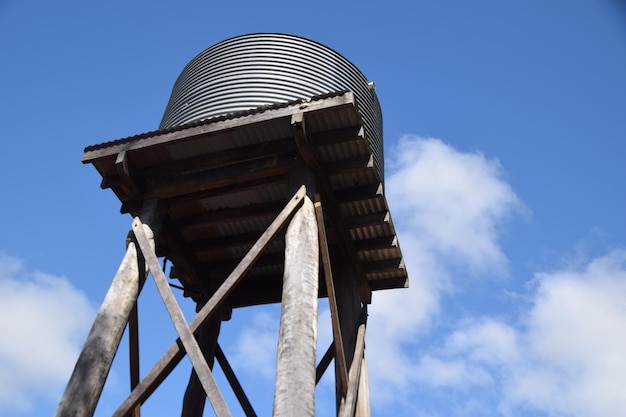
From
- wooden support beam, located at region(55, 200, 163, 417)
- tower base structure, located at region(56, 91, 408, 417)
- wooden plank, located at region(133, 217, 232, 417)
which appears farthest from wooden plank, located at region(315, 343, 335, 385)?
wooden support beam, located at region(55, 200, 163, 417)

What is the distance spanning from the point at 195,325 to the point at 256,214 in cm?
237

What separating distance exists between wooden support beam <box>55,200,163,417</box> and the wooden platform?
1.04 metres

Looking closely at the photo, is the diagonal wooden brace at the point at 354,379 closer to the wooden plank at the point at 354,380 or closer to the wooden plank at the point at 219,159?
the wooden plank at the point at 354,380

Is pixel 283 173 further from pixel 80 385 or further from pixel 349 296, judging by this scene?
pixel 80 385

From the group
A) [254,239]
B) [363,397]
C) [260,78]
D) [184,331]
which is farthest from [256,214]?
[363,397]

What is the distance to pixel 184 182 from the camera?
7.66 m

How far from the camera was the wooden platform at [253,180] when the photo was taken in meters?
7.14

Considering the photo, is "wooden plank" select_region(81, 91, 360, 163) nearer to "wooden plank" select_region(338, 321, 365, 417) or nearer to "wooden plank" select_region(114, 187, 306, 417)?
"wooden plank" select_region(114, 187, 306, 417)

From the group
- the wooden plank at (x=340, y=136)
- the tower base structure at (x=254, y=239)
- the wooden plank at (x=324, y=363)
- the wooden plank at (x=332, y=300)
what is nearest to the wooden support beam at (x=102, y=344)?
the tower base structure at (x=254, y=239)

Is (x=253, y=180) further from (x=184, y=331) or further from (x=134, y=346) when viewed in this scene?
(x=134, y=346)

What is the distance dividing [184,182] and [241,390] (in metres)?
3.06

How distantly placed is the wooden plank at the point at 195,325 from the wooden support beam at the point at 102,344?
16 cm

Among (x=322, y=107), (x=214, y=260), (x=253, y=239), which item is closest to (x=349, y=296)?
(x=253, y=239)

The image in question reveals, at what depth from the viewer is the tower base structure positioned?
583cm
